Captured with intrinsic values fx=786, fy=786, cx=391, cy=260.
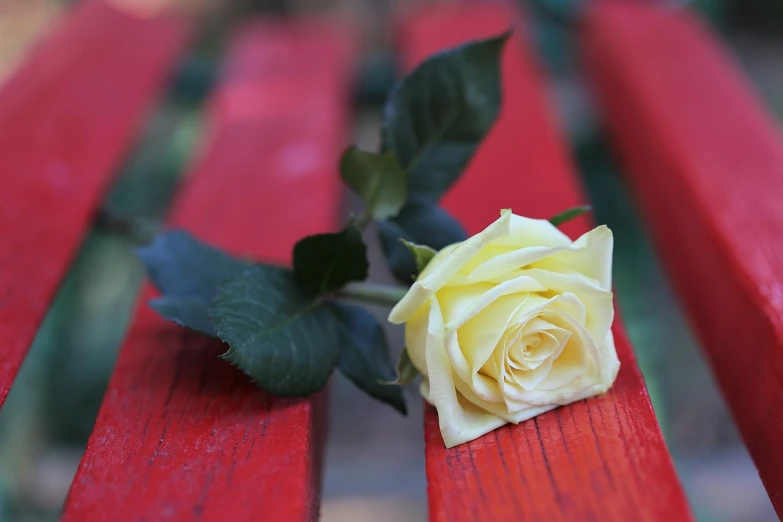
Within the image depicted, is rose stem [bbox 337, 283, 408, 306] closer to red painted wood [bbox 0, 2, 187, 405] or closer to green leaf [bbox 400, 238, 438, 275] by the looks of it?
green leaf [bbox 400, 238, 438, 275]

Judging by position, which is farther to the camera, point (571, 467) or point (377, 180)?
point (377, 180)

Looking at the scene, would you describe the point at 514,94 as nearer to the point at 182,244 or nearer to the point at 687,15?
the point at 687,15

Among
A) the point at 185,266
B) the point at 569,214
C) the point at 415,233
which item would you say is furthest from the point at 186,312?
the point at 569,214

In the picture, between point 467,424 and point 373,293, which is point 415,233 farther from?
point 467,424

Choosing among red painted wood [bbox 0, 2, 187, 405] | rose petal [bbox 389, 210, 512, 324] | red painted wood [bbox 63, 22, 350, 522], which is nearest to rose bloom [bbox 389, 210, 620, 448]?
rose petal [bbox 389, 210, 512, 324]

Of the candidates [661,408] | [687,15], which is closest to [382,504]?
[661,408]

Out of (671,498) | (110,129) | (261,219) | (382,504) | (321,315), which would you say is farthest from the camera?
(382,504)
